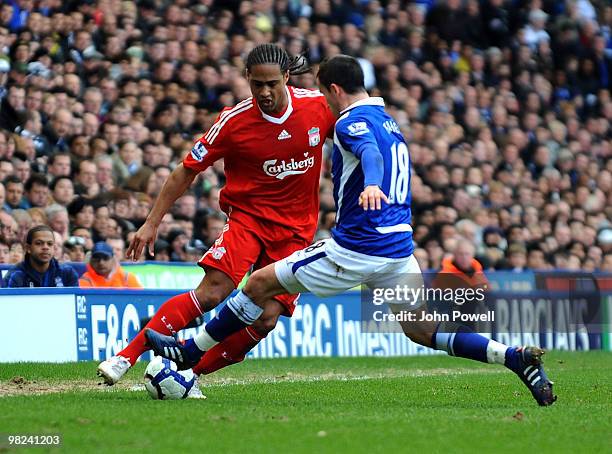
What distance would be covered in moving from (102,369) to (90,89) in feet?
26.7

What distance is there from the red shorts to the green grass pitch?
36.1 inches

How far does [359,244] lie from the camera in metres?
8.40

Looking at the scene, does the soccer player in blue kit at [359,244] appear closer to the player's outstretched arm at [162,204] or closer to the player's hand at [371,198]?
the player's hand at [371,198]

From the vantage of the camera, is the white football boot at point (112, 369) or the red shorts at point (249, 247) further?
the red shorts at point (249, 247)

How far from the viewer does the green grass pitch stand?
6.72m

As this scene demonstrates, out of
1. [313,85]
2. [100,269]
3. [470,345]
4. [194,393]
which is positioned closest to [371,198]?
[470,345]

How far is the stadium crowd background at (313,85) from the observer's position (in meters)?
15.4

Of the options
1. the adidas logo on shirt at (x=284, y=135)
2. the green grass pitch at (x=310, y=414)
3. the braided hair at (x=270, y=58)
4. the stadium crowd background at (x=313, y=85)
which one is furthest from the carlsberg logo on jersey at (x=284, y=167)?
the stadium crowd background at (x=313, y=85)

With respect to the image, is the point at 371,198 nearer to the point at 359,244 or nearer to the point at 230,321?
the point at 359,244

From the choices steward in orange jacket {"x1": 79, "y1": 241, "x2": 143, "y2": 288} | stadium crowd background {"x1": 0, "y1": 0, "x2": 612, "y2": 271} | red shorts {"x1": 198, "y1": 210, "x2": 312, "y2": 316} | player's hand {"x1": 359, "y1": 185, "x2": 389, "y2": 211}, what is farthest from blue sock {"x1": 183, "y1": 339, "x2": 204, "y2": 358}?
stadium crowd background {"x1": 0, "y1": 0, "x2": 612, "y2": 271}

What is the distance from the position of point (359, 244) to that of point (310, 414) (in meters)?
1.16

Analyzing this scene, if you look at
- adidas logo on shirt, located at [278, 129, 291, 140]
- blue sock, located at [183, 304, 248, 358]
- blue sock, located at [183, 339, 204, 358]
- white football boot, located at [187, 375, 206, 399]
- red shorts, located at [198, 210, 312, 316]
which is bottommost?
white football boot, located at [187, 375, 206, 399]

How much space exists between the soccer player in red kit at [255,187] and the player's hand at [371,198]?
1473mm

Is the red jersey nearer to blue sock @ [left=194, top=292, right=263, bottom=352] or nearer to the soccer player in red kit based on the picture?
the soccer player in red kit
